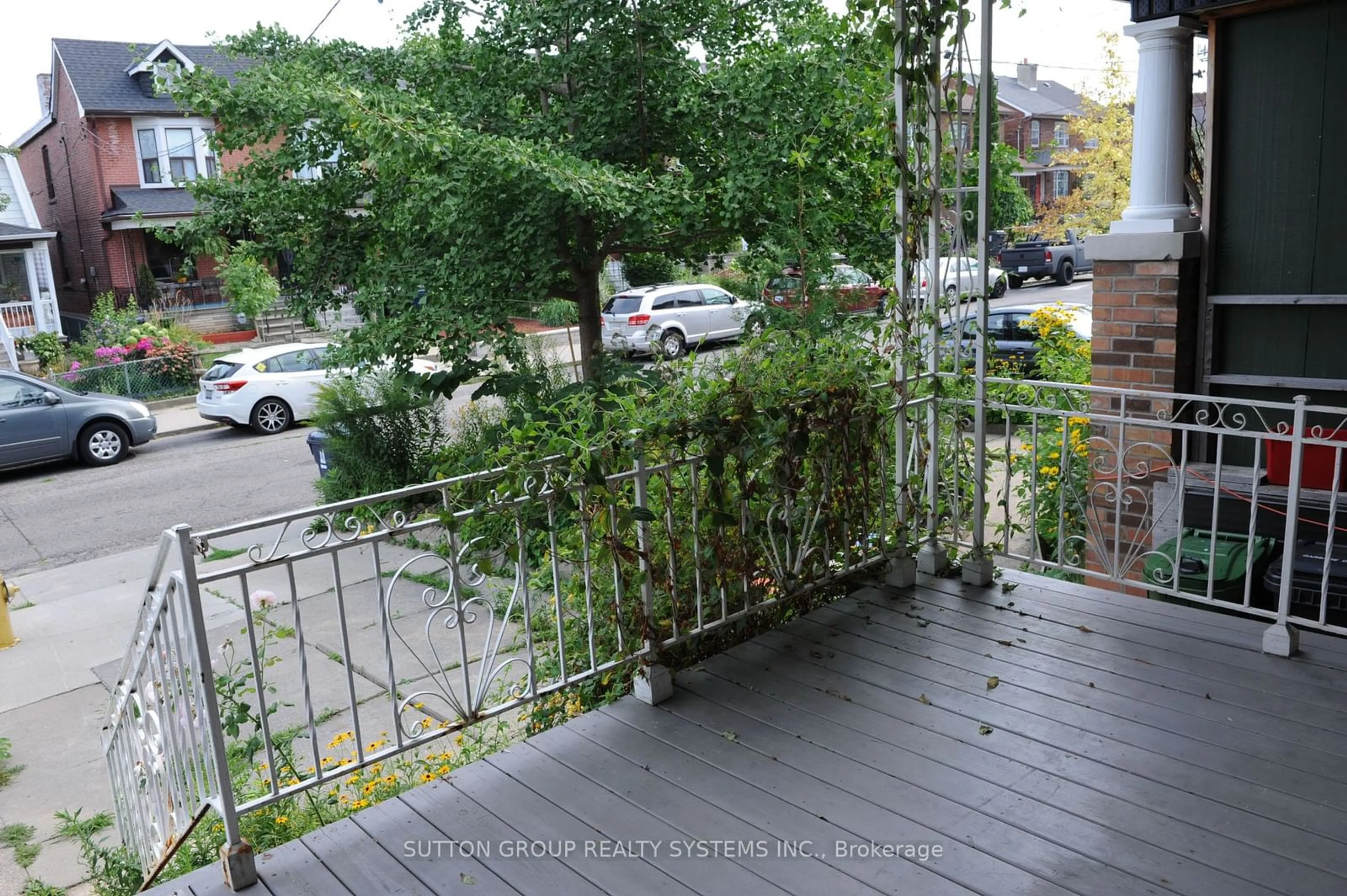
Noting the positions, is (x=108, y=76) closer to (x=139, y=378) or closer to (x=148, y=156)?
(x=148, y=156)

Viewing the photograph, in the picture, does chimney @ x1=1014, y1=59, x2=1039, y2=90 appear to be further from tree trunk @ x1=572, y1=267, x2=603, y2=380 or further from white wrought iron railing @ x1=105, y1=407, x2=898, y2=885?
white wrought iron railing @ x1=105, y1=407, x2=898, y2=885

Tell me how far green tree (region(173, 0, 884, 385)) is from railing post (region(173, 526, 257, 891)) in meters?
5.44

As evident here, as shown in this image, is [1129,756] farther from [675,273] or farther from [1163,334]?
[675,273]

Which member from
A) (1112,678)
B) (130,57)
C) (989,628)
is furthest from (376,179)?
(130,57)

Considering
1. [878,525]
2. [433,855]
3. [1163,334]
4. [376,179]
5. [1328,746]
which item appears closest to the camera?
[433,855]

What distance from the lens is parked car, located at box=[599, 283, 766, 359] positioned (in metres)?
19.5

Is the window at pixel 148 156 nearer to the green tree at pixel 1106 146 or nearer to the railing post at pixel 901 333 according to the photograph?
the green tree at pixel 1106 146

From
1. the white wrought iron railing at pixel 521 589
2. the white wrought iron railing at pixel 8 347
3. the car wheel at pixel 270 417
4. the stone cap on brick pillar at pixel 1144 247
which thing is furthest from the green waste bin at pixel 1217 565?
the white wrought iron railing at pixel 8 347

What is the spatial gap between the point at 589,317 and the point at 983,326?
19.4 ft

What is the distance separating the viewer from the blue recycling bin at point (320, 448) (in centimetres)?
1068

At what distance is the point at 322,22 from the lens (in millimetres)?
9188

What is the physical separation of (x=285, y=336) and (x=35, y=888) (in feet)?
67.0

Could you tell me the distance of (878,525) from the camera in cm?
470

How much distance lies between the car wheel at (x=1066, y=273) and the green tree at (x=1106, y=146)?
37.5 ft
